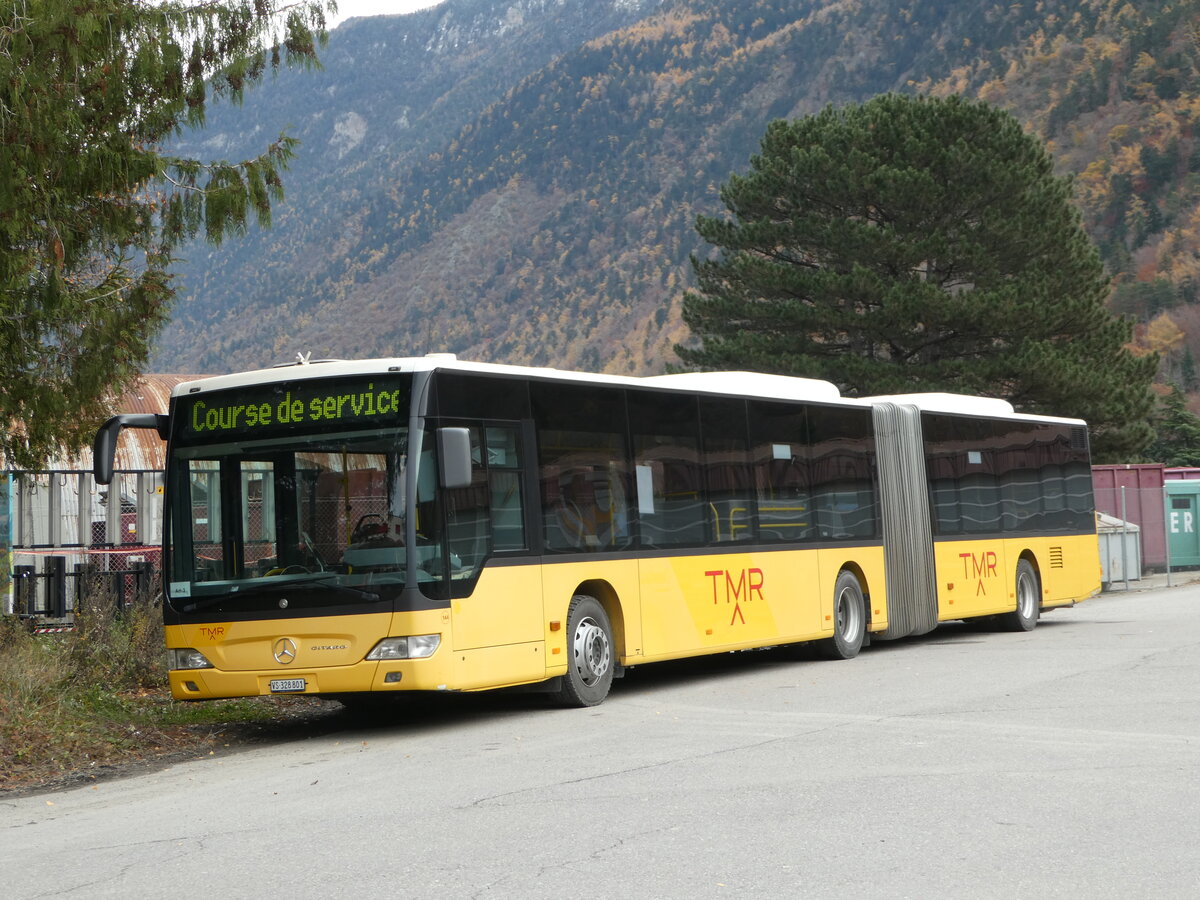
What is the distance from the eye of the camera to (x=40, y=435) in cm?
1377

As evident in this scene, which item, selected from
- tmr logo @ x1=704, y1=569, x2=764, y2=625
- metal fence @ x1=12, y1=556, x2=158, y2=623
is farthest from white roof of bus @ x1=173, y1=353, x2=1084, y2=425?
metal fence @ x1=12, y1=556, x2=158, y2=623

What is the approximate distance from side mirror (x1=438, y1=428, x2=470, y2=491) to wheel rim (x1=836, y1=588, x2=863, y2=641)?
24.0 ft

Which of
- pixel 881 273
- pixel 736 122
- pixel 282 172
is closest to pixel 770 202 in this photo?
pixel 881 273

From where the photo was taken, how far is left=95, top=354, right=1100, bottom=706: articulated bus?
452 inches

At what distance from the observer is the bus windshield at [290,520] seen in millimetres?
11508

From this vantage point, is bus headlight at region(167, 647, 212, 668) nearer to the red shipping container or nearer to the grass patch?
the grass patch

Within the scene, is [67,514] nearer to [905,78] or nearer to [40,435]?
[40,435]

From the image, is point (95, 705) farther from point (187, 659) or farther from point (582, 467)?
point (582, 467)

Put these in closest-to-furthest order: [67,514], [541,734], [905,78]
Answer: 1. [541,734]
2. [67,514]
3. [905,78]

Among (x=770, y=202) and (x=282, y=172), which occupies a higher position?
(x=770, y=202)

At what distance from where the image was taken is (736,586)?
1531 centimetres

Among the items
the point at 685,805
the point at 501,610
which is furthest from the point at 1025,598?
the point at 685,805

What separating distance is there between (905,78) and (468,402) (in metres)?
160

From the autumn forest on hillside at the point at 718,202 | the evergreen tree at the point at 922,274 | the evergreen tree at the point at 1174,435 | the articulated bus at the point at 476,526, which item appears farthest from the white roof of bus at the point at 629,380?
the autumn forest on hillside at the point at 718,202
